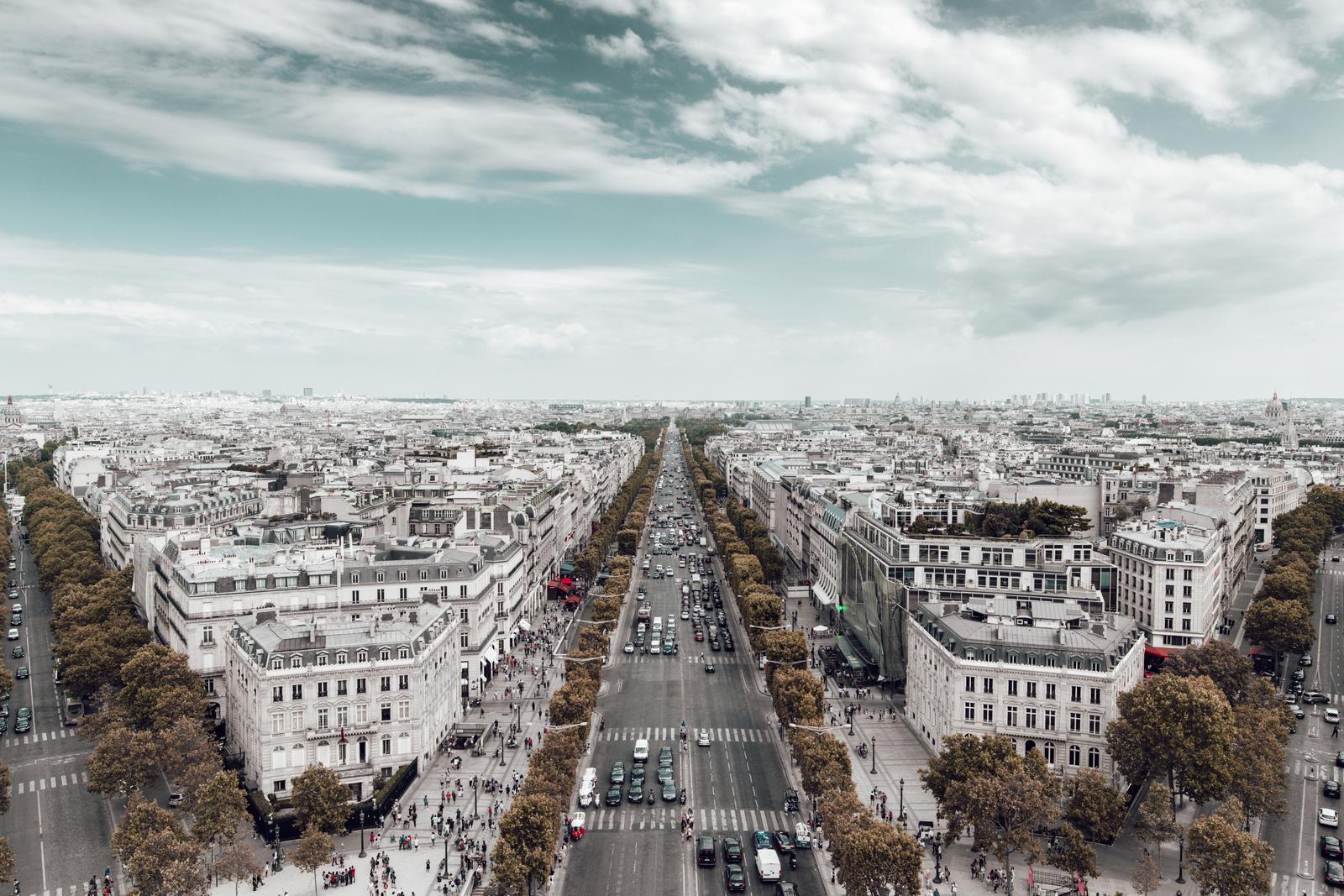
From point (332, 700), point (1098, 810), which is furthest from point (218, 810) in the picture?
point (1098, 810)

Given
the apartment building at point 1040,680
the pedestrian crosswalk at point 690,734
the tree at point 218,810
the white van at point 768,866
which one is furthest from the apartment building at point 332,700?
the apartment building at point 1040,680

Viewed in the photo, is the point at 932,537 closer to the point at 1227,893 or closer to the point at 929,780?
the point at 929,780

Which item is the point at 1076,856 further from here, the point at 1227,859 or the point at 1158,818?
the point at 1227,859

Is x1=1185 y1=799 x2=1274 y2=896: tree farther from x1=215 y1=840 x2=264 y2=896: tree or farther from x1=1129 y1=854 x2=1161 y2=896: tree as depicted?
x1=215 y1=840 x2=264 y2=896: tree

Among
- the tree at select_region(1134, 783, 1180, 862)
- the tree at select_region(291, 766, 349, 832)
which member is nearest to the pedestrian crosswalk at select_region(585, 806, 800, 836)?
the tree at select_region(291, 766, 349, 832)

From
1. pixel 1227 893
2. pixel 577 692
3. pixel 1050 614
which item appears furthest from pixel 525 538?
pixel 1227 893
